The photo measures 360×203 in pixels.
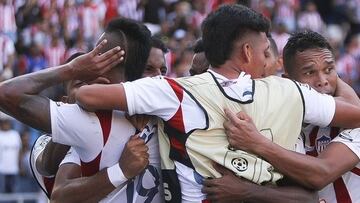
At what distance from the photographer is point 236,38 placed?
4.79 meters

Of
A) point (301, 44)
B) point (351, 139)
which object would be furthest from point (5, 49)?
point (351, 139)

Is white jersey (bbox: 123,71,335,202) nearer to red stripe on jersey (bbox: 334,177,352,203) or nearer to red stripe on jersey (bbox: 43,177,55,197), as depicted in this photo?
red stripe on jersey (bbox: 334,177,352,203)

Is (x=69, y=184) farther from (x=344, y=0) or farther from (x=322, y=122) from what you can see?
(x=344, y=0)

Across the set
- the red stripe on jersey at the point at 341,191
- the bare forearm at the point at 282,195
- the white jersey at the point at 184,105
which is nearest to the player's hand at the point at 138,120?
the white jersey at the point at 184,105

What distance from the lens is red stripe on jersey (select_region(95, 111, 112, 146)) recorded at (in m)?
4.76

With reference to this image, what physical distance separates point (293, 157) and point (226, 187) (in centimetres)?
39

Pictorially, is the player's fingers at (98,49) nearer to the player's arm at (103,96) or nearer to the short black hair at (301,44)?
the player's arm at (103,96)

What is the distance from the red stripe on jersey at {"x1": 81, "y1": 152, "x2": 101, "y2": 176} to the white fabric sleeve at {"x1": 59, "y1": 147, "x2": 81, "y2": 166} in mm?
47

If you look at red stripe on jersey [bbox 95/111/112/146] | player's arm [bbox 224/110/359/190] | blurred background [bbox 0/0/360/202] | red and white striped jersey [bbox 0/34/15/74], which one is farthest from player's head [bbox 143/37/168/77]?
red and white striped jersey [bbox 0/34/15/74]

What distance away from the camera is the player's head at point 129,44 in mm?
4938

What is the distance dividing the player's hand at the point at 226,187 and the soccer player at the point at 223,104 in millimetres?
38

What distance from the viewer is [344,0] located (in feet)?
88.2

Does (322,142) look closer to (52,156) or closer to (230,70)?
(230,70)

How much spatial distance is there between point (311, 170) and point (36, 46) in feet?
48.5
